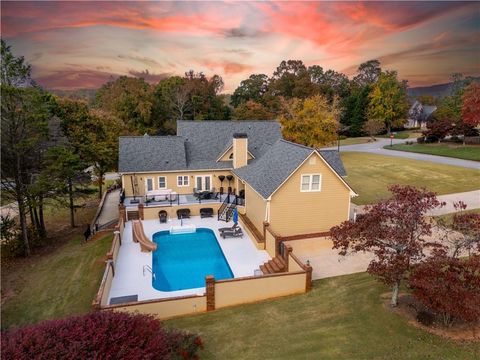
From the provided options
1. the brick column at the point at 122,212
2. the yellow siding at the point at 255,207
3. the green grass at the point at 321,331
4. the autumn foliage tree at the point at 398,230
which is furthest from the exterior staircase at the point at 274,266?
the brick column at the point at 122,212

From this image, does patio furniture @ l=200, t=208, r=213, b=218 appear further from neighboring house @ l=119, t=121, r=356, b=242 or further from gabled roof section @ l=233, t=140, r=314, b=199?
gabled roof section @ l=233, t=140, r=314, b=199

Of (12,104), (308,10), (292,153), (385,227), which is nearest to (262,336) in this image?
(385,227)

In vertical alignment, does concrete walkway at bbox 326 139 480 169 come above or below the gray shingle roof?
below

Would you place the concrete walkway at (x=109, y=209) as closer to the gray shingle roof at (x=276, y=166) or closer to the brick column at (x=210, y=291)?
the gray shingle roof at (x=276, y=166)

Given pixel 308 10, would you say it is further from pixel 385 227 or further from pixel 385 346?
pixel 385 346

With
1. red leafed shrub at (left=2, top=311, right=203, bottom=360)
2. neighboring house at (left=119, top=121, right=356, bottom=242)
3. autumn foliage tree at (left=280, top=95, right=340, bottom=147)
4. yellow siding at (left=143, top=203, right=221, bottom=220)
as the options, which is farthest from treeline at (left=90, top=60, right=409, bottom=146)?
red leafed shrub at (left=2, top=311, right=203, bottom=360)
